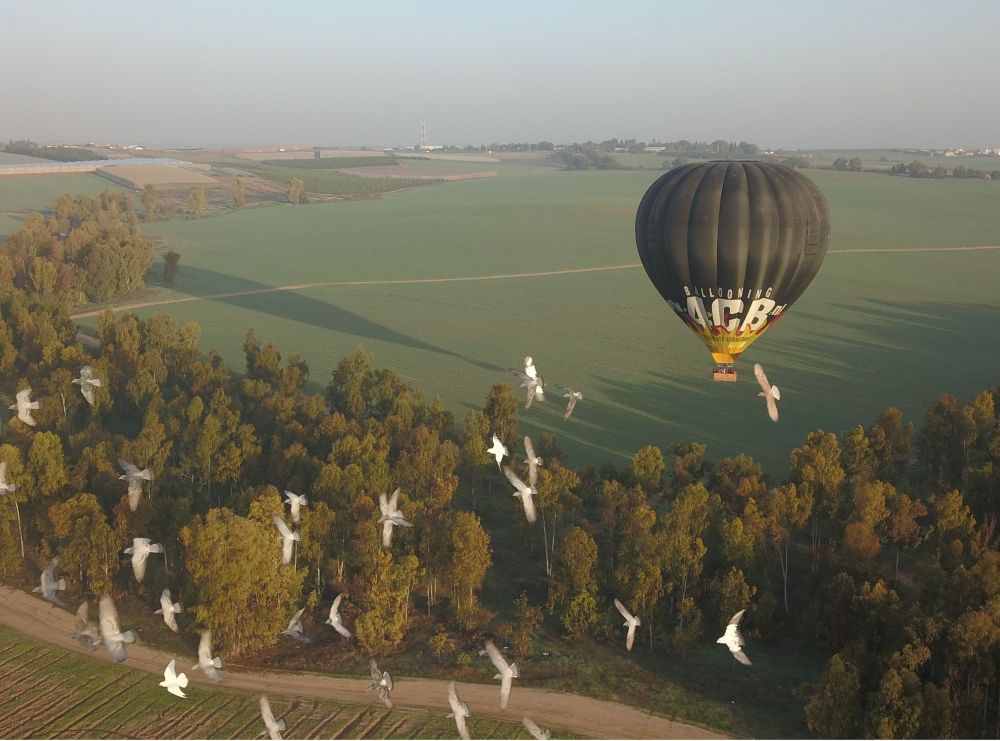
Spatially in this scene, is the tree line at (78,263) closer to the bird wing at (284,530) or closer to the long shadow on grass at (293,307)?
the long shadow on grass at (293,307)

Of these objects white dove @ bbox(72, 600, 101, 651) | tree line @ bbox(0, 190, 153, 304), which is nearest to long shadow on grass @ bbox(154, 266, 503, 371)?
tree line @ bbox(0, 190, 153, 304)

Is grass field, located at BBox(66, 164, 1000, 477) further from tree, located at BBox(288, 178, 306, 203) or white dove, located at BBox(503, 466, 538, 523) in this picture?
tree, located at BBox(288, 178, 306, 203)

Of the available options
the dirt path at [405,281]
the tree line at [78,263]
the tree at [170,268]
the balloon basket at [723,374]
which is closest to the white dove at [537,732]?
the balloon basket at [723,374]

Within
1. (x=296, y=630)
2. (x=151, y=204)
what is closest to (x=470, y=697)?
(x=296, y=630)

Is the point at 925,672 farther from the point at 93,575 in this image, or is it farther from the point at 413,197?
the point at 413,197

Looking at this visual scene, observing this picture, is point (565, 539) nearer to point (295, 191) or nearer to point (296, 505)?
point (296, 505)
